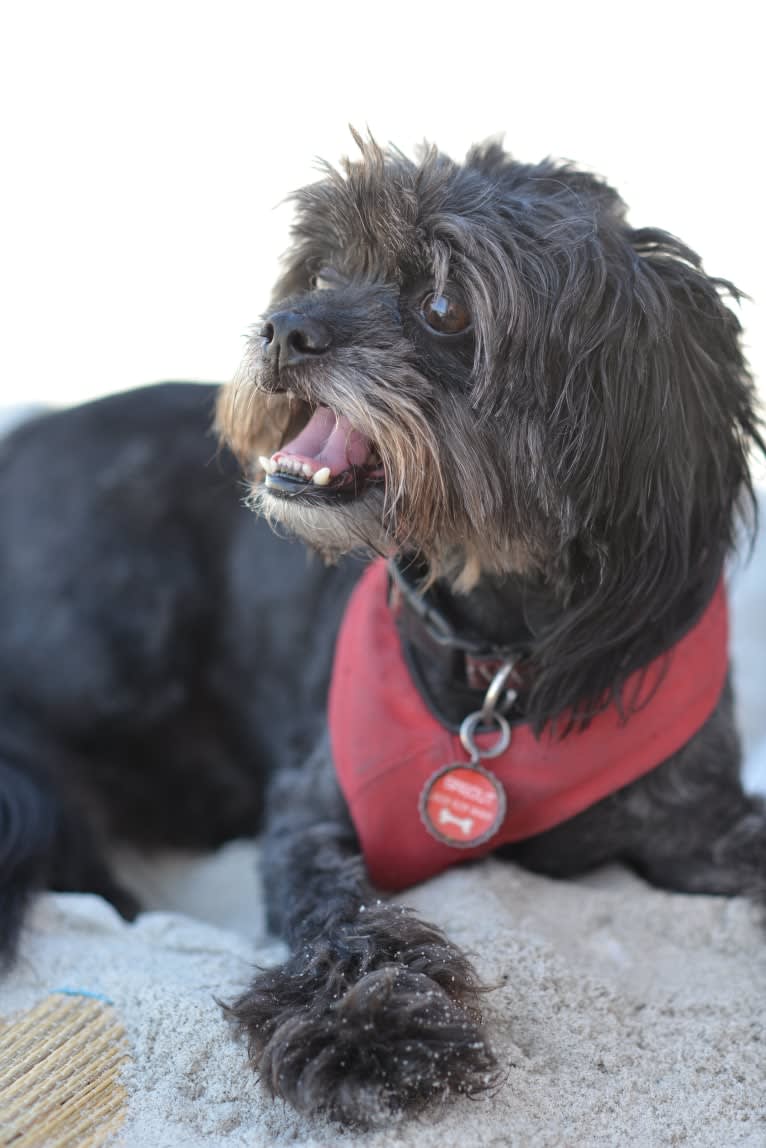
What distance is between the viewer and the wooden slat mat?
1.70 metres

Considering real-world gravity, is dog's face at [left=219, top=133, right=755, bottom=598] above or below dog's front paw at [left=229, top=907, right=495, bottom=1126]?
above

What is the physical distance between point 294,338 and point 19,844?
119 cm

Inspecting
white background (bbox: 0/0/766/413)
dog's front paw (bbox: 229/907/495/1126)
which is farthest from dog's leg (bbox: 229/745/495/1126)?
white background (bbox: 0/0/766/413)

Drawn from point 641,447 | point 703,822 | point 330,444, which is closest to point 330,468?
point 330,444

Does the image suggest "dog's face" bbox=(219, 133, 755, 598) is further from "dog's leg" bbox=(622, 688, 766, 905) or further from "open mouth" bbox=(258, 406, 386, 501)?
"dog's leg" bbox=(622, 688, 766, 905)

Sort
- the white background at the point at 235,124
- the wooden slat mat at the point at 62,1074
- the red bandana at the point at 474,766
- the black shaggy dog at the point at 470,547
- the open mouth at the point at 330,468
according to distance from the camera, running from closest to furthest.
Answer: the wooden slat mat at the point at 62,1074 < the black shaggy dog at the point at 470,547 < the open mouth at the point at 330,468 < the red bandana at the point at 474,766 < the white background at the point at 235,124

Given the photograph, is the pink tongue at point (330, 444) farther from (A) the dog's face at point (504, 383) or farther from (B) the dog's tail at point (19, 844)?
(B) the dog's tail at point (19, 844)

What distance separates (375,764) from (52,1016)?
0.72m

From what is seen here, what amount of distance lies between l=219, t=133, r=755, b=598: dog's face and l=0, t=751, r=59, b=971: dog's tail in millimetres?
910

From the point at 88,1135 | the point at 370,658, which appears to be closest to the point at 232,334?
the point at 370,658

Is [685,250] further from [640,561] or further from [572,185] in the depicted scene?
[640,561]

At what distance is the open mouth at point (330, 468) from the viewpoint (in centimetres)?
208

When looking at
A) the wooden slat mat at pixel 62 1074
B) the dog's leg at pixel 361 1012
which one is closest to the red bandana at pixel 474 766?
the dog's leg at pixel 361 1012

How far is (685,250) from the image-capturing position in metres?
2.12
